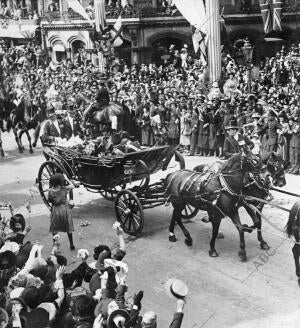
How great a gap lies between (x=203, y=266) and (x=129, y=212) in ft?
6.01

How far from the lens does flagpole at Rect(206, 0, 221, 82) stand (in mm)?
19016

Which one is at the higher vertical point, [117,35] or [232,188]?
[117,35]

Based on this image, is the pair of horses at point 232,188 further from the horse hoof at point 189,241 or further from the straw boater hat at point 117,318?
the straw boater hat at point 117,318

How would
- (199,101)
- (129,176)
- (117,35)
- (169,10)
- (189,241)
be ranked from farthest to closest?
(169,10)
(117,35)
(199,101)
(129,176)
(189,241)

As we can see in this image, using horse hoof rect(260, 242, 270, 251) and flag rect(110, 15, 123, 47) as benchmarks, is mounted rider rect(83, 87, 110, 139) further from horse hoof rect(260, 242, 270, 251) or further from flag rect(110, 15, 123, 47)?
flag rect(110, 15, 123, 47)

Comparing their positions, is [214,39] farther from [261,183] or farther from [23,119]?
[261,183]

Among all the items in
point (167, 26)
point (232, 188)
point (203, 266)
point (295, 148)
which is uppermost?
point (167, 26)

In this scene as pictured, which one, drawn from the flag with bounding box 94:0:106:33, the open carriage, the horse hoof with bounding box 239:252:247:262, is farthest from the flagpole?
the horse hoof with bounding box 239:252:247:262

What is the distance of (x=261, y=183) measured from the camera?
861 cm

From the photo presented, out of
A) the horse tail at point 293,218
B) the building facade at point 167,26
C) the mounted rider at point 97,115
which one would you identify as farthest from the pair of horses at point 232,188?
the building facade at point 167,26

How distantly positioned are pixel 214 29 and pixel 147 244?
464 inches

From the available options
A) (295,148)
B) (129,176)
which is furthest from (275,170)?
(295,148)

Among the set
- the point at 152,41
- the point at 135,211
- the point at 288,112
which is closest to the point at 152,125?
the point at 288,112

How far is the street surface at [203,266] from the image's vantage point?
7.19 m
